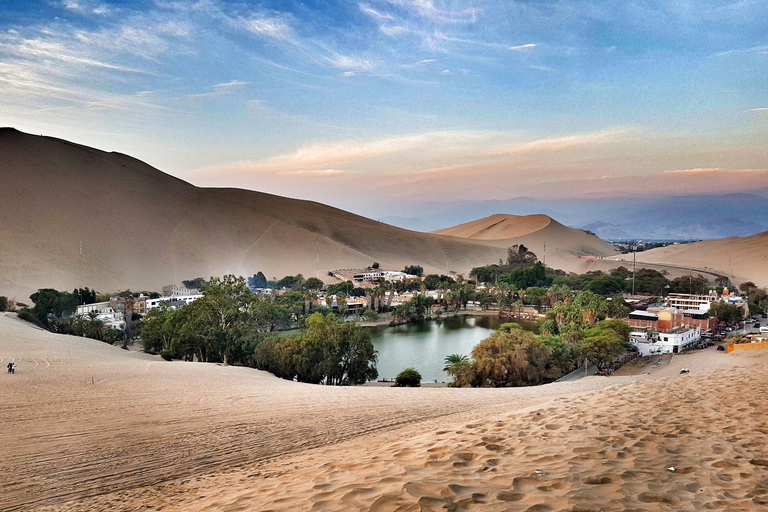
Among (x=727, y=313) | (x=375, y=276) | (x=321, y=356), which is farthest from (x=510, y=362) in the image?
(x=375, y=276)

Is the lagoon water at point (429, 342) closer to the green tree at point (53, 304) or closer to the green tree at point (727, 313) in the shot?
the green tree at point (727, 313)

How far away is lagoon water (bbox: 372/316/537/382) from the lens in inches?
A: 1224

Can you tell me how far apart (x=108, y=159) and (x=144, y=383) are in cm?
11310

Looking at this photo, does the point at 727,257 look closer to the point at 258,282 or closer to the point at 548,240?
the point at 548,240

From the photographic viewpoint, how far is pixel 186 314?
25078 mm

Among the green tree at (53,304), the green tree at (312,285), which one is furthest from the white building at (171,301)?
the green tree at (312,285)

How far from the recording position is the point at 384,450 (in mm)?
5500

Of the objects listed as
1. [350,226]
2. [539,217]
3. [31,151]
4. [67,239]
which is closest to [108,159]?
[31,151]

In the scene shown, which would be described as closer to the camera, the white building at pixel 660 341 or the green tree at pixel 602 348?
the green tree at pixel 602 348

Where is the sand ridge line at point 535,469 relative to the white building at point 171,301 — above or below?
above

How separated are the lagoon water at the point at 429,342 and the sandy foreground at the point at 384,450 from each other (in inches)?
772

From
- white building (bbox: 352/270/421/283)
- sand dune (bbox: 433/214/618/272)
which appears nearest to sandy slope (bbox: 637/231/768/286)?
sand dune (bbox: 433/214/618/272)

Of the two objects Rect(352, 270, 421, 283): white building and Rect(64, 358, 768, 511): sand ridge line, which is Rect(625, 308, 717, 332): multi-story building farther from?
Rect(352, 270, 421, 283): white building

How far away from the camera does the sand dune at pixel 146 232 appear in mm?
72000
